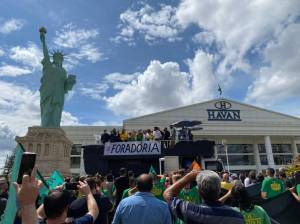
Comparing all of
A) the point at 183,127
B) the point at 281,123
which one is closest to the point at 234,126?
the point at 281,123

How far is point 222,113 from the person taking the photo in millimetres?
42094

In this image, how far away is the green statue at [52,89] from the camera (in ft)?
64.0

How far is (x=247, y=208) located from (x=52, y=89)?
18531 millimetres

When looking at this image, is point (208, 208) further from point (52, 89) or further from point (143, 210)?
point (52, 89)

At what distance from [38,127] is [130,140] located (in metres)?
5.99

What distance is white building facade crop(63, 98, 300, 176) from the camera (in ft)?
134

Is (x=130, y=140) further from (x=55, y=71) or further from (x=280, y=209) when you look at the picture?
(x=280, y=209)

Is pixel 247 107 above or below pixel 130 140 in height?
above

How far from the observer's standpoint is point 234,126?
137ft

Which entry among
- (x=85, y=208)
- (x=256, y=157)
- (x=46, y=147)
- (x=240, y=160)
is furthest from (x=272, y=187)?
(x=256, y=157)

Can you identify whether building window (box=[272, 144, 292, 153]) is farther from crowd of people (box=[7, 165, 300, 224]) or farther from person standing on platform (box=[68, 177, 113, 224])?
person standing on platform (box=[68, 177, 113, 224])

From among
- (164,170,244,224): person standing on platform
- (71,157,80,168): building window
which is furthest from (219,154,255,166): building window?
(164,170,244,224): person standing on platform

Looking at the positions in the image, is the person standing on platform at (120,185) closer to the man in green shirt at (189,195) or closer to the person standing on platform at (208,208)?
the man in green shirt at (189,195)

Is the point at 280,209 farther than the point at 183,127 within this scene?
No
